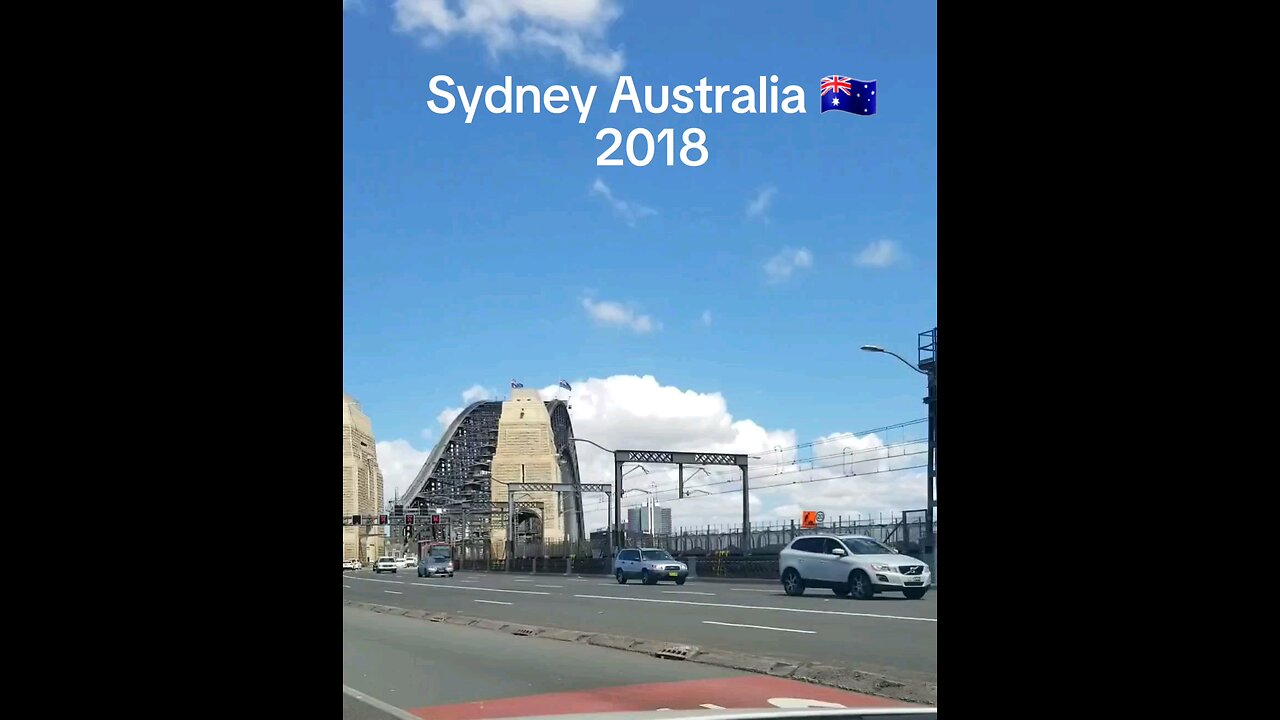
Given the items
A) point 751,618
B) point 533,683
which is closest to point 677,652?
point 533,683

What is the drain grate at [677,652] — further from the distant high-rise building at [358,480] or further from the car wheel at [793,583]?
the distant high-rise building at [358,480]

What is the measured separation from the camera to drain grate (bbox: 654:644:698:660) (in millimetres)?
14839

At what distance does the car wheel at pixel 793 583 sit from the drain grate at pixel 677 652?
1397 centimetres

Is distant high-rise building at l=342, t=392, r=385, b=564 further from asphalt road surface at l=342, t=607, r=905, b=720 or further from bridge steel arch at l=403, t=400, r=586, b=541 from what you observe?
asphalt road surface at l=342, t=607, r=905, b=720

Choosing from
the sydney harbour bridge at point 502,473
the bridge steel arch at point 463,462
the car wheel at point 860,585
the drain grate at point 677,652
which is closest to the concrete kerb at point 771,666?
the drain grate at point 677,652

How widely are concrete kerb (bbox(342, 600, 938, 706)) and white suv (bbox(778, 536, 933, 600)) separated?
937 cm

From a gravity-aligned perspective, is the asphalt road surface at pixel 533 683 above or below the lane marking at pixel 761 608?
above

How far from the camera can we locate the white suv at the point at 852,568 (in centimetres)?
2664

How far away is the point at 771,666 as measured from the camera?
43.4 ft
